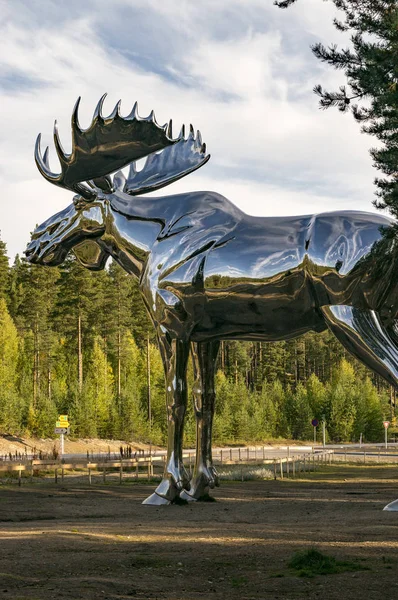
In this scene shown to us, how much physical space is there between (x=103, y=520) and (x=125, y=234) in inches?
191

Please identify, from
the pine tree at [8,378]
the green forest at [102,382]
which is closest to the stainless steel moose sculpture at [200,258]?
the pine tree at [8,378]

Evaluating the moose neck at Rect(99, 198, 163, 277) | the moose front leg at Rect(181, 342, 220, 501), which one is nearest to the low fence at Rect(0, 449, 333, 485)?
the moose front leg at Rect(181, 342, 220, 501)

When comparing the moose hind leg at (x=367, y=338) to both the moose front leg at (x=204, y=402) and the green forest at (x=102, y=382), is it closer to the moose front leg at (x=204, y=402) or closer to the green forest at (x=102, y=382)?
the moose front leg at (x=204, y=402)

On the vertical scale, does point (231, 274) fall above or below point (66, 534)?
above

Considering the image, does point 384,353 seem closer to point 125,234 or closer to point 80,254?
point 125,234

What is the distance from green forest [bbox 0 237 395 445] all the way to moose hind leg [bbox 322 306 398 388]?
50.3 metres

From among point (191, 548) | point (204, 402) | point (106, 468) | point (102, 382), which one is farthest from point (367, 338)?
point (102, 382)

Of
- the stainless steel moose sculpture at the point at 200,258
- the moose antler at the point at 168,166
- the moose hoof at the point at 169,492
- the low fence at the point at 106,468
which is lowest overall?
the low fence at the point at 106,468

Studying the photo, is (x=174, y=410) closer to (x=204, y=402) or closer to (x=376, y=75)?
(x=204, y=402)

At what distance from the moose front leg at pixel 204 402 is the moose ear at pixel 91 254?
7.73 feet

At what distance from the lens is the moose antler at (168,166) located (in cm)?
1443

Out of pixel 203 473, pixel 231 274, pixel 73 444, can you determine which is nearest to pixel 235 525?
pixel 203 473

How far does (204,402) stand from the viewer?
1402 cm

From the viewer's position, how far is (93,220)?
14.0m
